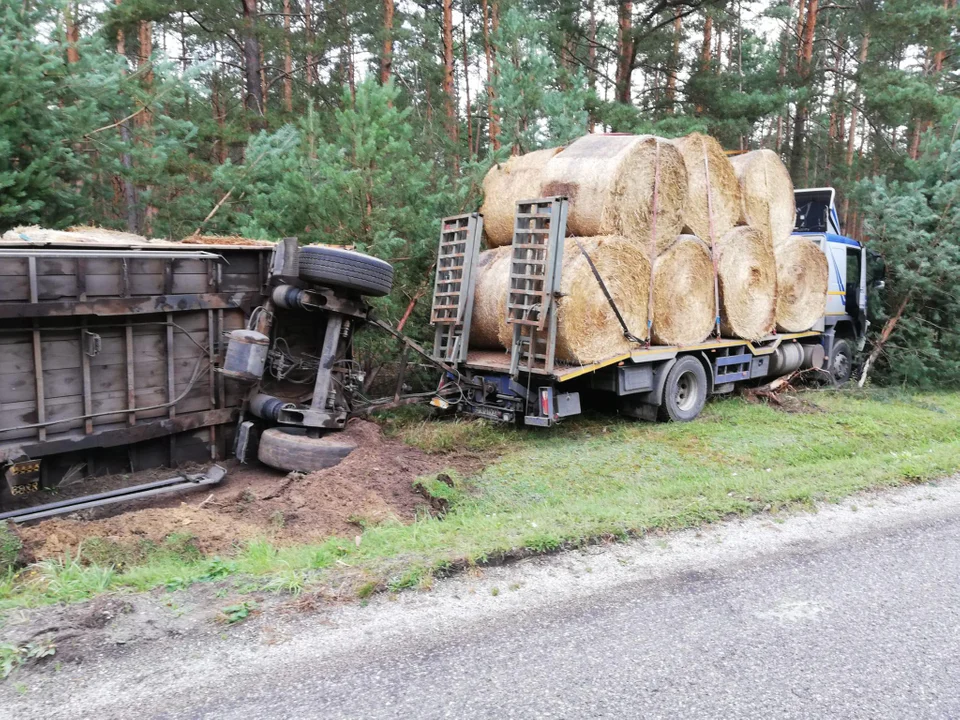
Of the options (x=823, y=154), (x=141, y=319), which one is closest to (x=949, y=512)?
(x=141, y=319)

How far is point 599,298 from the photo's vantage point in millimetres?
8109

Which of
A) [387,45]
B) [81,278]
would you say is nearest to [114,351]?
[81,278]

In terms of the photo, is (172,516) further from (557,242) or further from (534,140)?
(534,140)

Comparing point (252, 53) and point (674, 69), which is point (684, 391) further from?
point (674, 69)

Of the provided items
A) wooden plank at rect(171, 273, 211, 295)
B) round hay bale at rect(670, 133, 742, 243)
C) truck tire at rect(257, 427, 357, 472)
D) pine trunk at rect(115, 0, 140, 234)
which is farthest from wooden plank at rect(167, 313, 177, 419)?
round hay bale at rect(670, 133, 742, 243)

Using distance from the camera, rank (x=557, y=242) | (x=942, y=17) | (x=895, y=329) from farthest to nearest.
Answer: (x=942, y=17), (x=895, y=329), (x=557, y=242)

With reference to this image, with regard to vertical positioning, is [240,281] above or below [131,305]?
above

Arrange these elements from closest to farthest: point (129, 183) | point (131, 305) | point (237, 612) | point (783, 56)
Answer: point (237, 612), point (131, 305), point (129, 183), point (783, 56)

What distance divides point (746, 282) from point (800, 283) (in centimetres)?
180

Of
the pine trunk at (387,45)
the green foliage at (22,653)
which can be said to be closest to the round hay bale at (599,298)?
the green foliage at (22,653)

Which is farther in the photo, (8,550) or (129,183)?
(129,183)

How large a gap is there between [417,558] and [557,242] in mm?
4375

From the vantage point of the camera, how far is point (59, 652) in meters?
3.15

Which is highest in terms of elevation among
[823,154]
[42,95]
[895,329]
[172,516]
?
[823,154]
